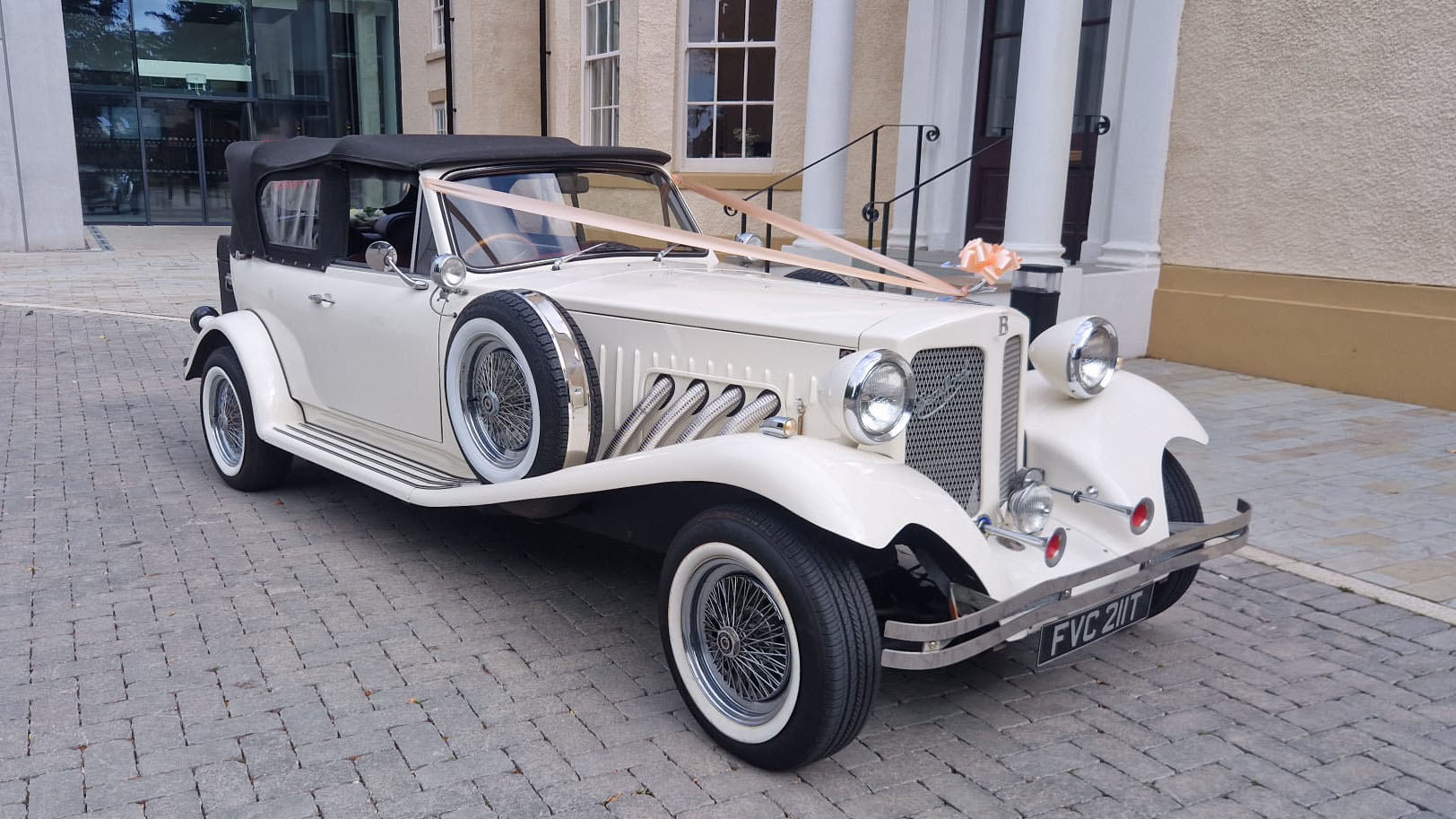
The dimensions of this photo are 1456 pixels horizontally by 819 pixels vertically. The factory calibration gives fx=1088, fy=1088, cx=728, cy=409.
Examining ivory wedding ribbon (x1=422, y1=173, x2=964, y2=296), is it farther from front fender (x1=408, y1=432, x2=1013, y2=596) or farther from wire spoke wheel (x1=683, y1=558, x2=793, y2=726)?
wire spoke wheel (x1=683, y1=558, x2=793, y2=726)

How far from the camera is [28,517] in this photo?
4.93 m

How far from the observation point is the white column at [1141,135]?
27.7 feet

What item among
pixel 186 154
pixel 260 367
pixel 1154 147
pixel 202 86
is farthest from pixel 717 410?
pixel 202 86

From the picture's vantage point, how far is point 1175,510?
3887mm

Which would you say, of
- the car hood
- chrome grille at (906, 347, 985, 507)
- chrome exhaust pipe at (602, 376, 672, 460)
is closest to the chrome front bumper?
chrome grille at (906, 347, 985, 507)

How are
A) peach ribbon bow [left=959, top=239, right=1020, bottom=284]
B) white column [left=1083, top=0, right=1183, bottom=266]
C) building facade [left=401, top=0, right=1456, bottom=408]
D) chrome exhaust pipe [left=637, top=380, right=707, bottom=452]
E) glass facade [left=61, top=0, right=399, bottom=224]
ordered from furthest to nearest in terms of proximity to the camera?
glass facade [left=61, top=0, right=399, bottom=224], white column [left=1083, top=0, right=1183, bottom=266], building facade [left=401, top=0, right=1456, bottom=408], peach ribbon bow [left=959, top=239, right=1020, bottom=284], chrome exhaust pipe [left=637, top=380, right=707, bottom=452]

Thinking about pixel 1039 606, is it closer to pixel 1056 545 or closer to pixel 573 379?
pixel 1056 545

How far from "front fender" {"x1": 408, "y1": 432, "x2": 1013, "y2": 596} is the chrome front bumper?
111mm

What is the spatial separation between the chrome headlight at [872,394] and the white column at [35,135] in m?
17.1

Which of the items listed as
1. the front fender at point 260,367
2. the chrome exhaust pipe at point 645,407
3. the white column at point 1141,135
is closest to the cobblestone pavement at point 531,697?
the front fender at point 260,367

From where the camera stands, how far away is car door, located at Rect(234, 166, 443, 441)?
14.5 ft

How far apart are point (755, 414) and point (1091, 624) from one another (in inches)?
46.8

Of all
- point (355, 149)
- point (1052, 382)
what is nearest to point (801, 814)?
point (1052, 382)

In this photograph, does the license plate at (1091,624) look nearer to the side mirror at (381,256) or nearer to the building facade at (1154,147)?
the side mirror at (381,256)
